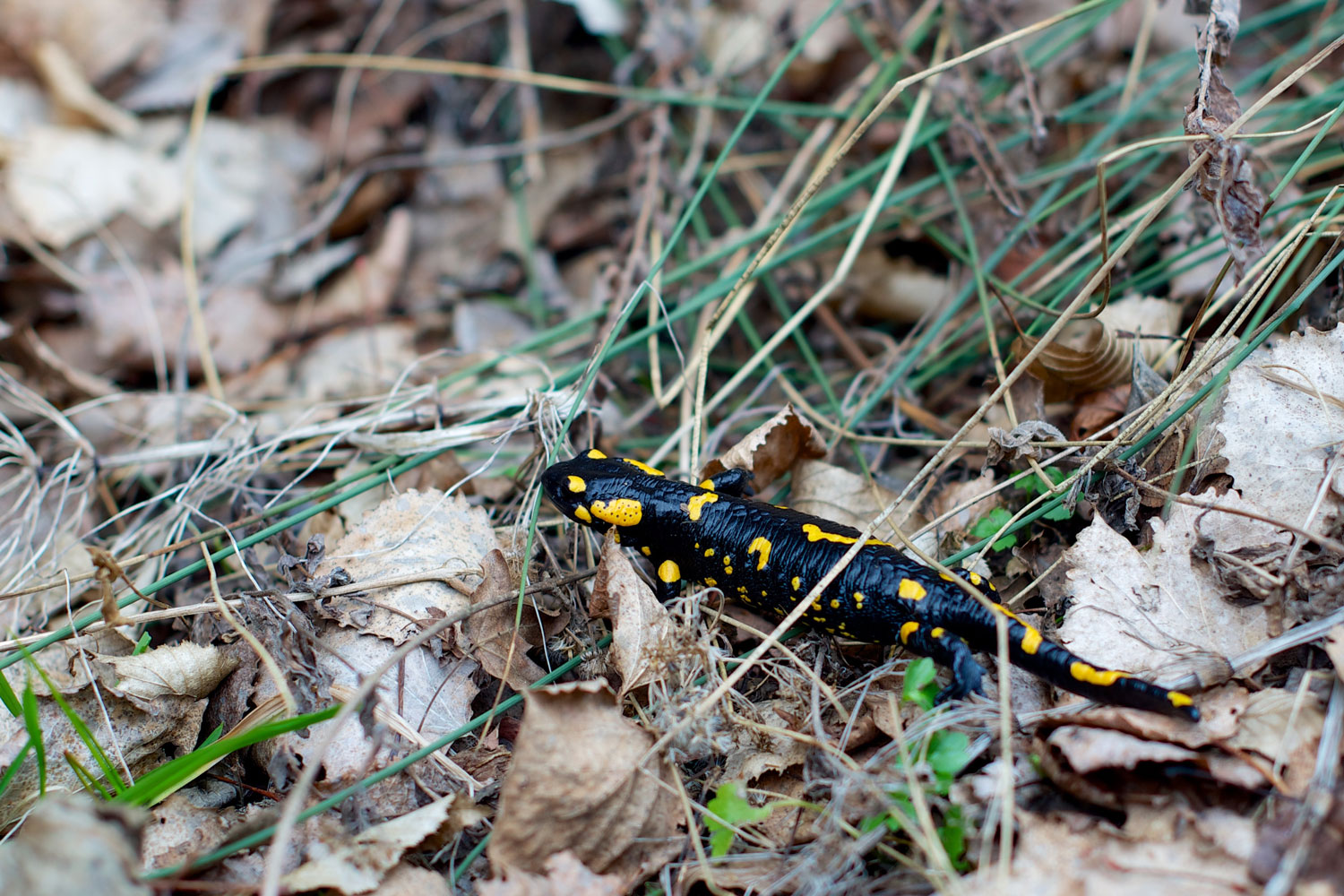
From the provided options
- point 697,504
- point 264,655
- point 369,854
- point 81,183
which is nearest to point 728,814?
point 369,854

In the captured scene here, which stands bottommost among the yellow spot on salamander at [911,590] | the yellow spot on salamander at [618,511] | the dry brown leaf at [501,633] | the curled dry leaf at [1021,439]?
the dry brown leaf at [501,633]

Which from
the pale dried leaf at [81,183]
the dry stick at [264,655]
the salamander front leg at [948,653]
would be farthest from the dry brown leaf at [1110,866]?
the pale dried leaf at [81,183]

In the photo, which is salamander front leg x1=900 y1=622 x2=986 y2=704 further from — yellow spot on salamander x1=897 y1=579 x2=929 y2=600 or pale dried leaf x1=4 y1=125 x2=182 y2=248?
pale dried leaf x1=4 y1=125 x2=182 y2=248

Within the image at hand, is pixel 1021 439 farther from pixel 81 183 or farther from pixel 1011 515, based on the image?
pixel 81 183

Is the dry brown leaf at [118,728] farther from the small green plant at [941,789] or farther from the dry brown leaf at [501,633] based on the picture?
the small green plant at [941,789]

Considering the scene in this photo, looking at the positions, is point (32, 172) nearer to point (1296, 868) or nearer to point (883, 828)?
point (883, 828)

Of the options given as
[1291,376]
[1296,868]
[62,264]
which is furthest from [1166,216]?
[62,264]
